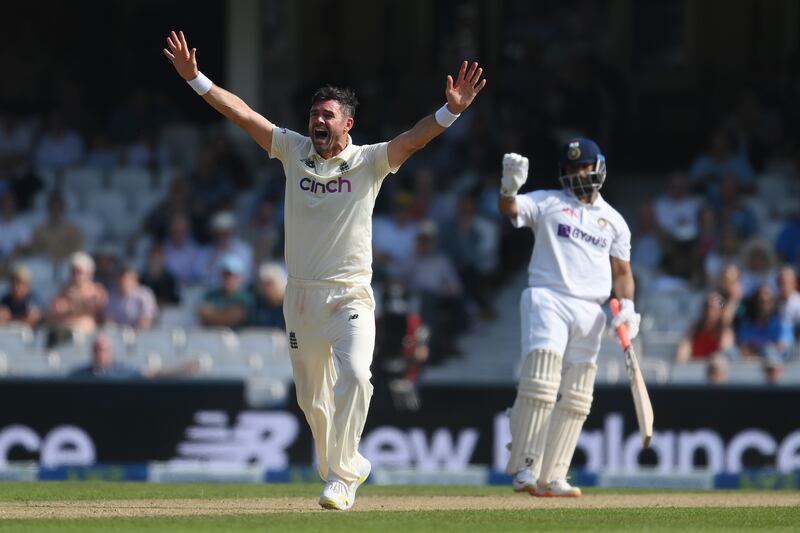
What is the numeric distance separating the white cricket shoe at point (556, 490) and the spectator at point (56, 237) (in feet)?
24.8

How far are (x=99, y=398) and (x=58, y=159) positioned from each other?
18.1ft

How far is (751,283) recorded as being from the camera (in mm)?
13180

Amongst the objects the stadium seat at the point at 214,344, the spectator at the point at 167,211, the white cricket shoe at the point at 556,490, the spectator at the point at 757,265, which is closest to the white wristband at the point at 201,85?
the white cricket shoe at the point at 556,490

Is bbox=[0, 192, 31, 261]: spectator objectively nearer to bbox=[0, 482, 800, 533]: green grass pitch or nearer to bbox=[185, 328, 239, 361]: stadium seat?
bbox=[185, 328, 239, 361]: stadium seat

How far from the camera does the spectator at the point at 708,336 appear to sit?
1252 cm

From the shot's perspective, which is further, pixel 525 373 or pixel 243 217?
pixel 243 217

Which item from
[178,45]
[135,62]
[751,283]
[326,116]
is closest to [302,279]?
[326,116]

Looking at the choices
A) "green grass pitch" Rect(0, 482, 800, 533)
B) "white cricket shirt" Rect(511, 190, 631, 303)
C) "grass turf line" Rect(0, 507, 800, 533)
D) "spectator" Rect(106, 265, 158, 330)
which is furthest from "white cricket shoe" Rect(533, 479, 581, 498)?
"spectator" Rect(106, 265, 158, 330)

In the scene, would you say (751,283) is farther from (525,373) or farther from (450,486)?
(525,373)

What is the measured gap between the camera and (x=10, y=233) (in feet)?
50.3

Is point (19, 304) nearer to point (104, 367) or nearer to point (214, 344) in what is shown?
point (104, 367)

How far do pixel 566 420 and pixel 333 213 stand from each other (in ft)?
5.88

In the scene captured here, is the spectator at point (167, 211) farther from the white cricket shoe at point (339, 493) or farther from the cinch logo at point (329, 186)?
the white cricket shoe at point (339, 493)

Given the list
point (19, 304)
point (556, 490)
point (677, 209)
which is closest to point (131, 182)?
point (19, 304)
